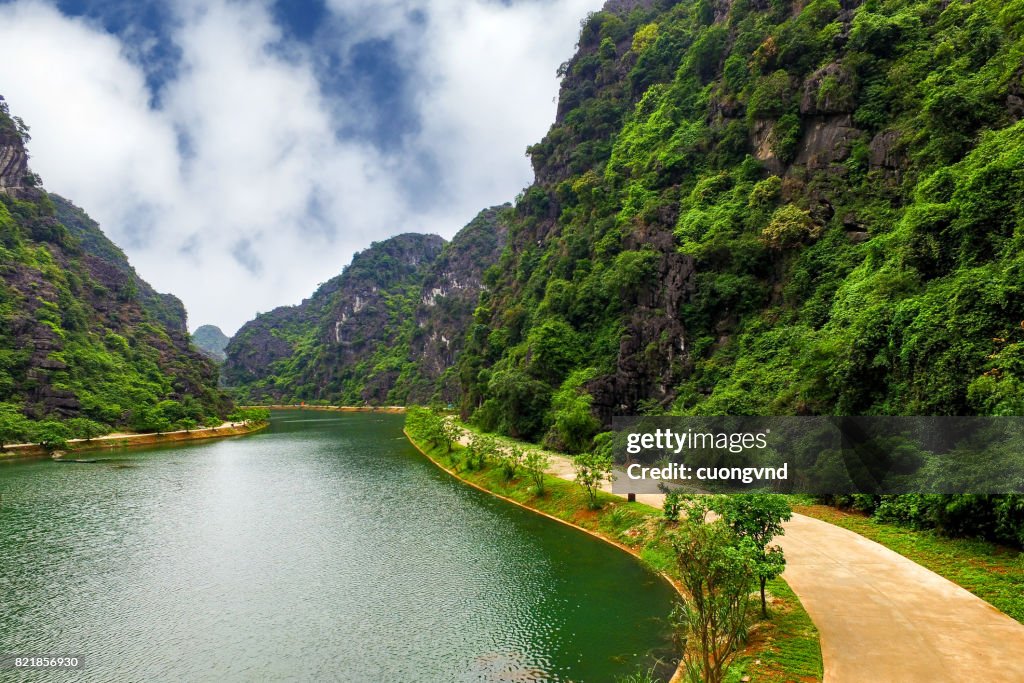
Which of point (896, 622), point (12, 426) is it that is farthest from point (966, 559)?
point (12, 426)

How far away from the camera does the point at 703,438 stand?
31984 mm

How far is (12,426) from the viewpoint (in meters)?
57.9

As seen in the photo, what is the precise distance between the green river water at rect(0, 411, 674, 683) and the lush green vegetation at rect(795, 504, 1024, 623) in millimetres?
8566

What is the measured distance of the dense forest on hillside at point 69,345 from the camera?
222ft

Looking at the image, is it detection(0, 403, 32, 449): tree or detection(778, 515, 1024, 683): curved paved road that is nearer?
detection(778, 515, 1024, 683): curved paved road

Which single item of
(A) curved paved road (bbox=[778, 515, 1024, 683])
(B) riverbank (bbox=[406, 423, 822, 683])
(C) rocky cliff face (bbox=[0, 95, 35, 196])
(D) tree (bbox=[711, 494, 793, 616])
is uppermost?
(C) rocky cliff face (bbox=[0, 95, 35, 196])

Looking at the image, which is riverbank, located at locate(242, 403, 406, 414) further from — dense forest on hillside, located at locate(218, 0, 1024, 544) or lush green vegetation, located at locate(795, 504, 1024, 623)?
lush green vegetation, located at locate(795, 504, 1024, 623)

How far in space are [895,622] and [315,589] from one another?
65.7 feet

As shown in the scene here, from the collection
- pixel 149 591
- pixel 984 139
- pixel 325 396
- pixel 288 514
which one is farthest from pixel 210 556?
pixel 325 396

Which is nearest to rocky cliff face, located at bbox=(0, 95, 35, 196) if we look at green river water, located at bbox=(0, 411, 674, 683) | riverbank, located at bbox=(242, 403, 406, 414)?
riverbank, located at bbox=(242, 403, 406, 414)

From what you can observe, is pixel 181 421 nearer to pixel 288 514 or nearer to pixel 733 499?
pixel 288 514

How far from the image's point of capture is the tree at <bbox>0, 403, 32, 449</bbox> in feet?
187

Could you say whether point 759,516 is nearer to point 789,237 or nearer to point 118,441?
point 789,237

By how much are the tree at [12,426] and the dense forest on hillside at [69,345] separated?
14 centimetres
